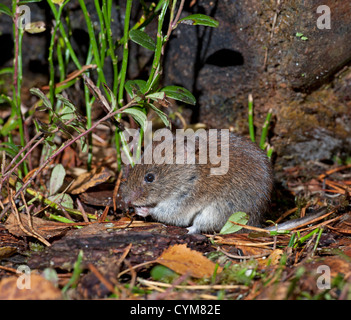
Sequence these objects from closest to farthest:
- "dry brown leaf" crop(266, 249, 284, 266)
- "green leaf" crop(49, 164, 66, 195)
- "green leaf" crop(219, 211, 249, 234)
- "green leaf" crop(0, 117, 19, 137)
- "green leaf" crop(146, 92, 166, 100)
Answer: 1. "dry brown leaf" crop(266, 249, 284, 266)
2. "green leaf" crop(146, 92, 166, 100)
3. "green leaf" crop(219, 211, 249, 234)
4. "green leaf" crop(49, 164, 66, 195)
5. "green leaf" crop(0, 117, 19, 137)

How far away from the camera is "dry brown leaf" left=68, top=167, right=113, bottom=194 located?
12.8ft

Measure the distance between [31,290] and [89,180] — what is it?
66.4 inches

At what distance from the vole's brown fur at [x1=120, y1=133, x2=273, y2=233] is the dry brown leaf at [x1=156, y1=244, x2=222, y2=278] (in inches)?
26.1

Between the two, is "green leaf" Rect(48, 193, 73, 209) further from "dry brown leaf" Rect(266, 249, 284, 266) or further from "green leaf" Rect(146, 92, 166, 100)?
"dry brown leaf" Rect(266, 249, 284, 266)

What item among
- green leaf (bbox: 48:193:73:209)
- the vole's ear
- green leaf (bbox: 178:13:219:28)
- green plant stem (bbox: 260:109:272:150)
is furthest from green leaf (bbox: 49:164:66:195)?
green plant stem (bbox: 260:109:272:150)

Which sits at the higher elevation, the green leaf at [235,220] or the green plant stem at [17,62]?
the green plant stem at [17,62]

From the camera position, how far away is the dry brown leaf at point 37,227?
323cm

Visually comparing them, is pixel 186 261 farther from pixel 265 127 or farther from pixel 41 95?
pixel 265 127

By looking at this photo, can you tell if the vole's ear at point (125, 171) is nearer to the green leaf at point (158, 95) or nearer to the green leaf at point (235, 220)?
the green leaf at point (158, 95)

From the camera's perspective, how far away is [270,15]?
13.2ft

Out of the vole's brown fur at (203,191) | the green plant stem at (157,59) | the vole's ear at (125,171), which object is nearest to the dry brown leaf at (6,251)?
the vole's brown fur at (203,191)

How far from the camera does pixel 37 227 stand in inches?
131

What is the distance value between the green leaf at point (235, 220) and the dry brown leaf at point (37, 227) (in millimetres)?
1262
